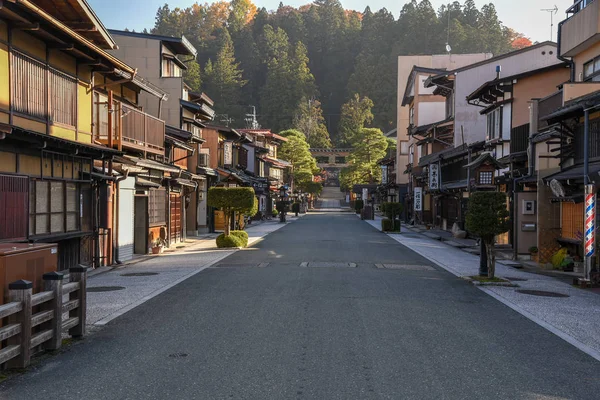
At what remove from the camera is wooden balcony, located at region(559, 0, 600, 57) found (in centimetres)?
1827

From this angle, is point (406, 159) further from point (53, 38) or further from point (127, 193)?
point (53, 38)

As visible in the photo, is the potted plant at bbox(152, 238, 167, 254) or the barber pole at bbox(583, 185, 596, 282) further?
the potted plant at bbox(152, 238, 167, 254)

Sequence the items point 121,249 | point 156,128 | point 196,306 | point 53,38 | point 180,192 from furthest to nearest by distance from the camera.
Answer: point 180,192
point 156,128
point 121,249
point 53,38
point 196,306

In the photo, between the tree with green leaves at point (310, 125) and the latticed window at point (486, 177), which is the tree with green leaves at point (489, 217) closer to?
the latticed window at point (486, 177)

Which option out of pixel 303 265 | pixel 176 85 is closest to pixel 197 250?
pixel 303 265

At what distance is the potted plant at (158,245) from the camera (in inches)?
935

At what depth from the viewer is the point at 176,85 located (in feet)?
102

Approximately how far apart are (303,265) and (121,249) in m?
6.57

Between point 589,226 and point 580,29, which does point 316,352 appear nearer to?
point 589,226

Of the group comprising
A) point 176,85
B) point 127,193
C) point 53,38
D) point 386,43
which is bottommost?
point 127,193

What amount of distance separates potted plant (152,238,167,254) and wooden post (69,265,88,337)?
49.4ft

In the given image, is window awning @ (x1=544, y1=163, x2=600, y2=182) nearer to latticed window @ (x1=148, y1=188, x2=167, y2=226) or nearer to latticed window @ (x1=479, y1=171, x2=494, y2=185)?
latticed window @ (x1=479, y1=171, x2=494, y2=185)

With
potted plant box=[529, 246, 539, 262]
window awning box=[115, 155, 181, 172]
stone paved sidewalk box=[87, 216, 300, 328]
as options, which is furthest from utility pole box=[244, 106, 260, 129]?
potted plant box=[529, 246, 539, 262]

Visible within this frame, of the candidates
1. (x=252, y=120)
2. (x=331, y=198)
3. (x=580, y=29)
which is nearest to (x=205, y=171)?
(x=580, y=29)
